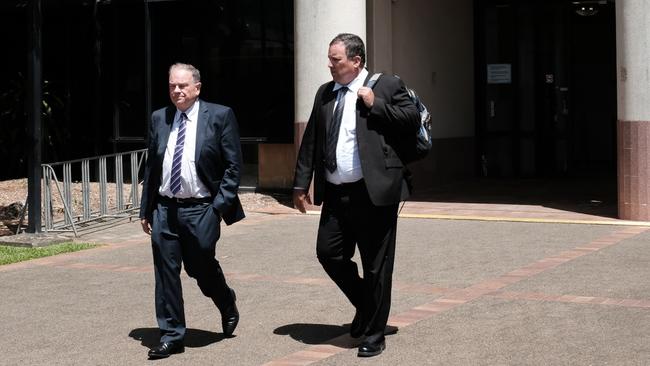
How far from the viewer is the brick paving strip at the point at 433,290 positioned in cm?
748

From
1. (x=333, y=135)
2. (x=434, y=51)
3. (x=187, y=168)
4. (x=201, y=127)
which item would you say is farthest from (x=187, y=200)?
(x=434, y=51)

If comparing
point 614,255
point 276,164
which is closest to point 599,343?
point 614,255

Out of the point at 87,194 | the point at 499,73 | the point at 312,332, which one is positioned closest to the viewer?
the point at 312,332

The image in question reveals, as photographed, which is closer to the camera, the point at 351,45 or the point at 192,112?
the point at 351,45

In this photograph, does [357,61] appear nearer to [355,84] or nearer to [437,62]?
[355,84]

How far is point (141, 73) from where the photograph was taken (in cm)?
1906

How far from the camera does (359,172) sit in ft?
24.0

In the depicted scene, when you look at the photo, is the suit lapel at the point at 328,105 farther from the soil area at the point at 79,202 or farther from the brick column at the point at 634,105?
the soil area at the point at 79,202

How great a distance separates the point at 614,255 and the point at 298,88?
19.5 ft

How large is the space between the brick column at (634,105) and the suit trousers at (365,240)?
22.6ft

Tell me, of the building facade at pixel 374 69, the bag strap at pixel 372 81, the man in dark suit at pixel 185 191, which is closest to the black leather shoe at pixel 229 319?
the man in dark suit at pixel 185 191

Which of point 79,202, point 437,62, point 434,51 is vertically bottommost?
point 79,202

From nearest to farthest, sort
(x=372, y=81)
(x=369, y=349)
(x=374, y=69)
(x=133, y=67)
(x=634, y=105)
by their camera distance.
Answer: (x=369, y=349)
(x=372, y=81)
(x=634, y=105)
(x=374, y=69)
(x=133, y=67)

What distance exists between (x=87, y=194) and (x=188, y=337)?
267 inches
